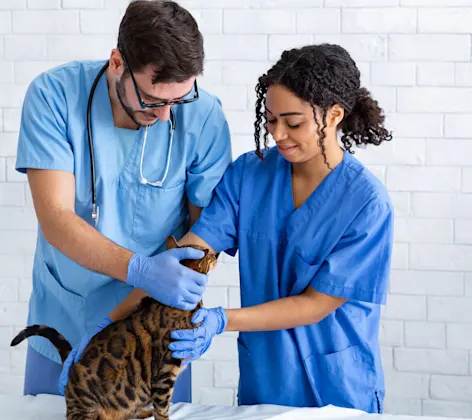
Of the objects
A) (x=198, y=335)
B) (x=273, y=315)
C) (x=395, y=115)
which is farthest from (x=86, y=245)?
(x=395, y=115)

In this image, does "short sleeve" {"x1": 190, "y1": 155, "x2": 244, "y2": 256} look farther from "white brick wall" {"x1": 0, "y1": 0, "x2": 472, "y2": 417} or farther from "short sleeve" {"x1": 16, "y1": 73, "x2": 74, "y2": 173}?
"white brick wall" {"x1": 0, "y1": 0, "x2": 472, "y2": 417}

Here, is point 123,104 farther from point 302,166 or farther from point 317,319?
point 317,319

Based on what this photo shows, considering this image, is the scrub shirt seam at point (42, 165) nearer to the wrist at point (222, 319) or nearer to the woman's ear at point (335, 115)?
the wrist at point (222, 319)

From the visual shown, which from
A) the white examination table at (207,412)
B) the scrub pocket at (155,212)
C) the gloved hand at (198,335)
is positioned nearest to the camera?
the gloved hand at (198,335)

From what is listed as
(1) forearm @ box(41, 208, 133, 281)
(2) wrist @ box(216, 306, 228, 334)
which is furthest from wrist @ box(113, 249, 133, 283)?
(2) wrist @ box(216, 306, 228, 334)

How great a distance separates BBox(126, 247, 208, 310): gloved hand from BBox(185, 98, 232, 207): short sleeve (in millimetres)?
252

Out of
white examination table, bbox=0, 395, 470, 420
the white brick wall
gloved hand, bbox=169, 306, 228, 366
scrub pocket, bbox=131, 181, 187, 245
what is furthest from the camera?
the white brick wall

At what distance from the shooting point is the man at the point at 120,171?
1.45 metres

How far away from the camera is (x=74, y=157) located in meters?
1.61

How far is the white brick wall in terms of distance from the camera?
2494 millimetres

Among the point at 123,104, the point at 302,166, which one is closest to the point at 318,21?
the point at 302,166

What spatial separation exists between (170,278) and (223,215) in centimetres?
30

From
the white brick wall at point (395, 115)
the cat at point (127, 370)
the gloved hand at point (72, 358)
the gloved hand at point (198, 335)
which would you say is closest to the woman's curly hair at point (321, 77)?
the gloved hand at point (198, 335)

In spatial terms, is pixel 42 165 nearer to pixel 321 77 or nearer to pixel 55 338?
pixel 55 338
